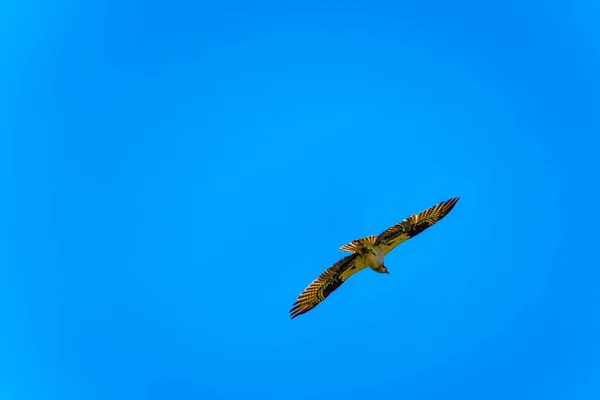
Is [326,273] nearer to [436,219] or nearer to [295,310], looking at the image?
[295,310]

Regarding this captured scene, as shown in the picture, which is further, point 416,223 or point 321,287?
point 321,287

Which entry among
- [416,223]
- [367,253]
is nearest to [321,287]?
[367,253]

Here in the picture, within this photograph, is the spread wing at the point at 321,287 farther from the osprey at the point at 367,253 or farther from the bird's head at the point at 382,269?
the bird's head at the point at 382,269

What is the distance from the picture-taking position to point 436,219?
23.2m

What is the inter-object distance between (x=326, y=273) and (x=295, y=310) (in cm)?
168

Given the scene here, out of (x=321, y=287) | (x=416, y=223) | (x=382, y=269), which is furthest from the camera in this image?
(x=321, y=287)

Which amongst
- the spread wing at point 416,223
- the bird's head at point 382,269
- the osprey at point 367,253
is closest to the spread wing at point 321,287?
the osprey at point 367,253

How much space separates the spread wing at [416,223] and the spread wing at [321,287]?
147 centimetres

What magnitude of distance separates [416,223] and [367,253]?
6.23 ft

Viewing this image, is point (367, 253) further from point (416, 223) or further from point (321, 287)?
point (321, 287)

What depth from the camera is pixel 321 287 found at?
24.4 metres

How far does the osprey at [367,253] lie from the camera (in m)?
23.1

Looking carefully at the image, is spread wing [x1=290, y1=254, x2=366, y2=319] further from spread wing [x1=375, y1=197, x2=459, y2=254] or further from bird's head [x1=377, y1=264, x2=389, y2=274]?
spread wing [x1=375, y1=197, x2=459, y2=254]

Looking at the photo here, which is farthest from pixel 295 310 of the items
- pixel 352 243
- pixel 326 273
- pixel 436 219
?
pixel 436 219
